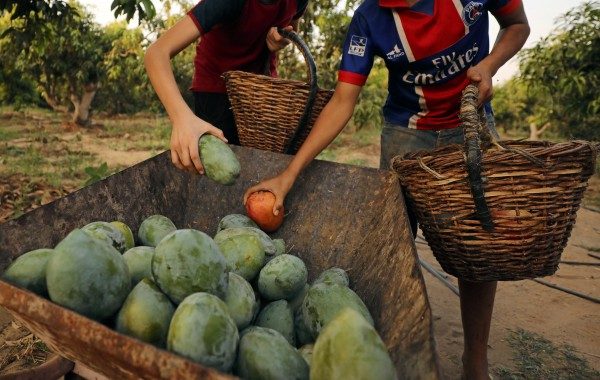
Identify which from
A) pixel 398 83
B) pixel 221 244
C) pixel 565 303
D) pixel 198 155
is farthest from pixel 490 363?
pixel 198 155

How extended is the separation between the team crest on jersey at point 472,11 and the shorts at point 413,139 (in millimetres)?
460

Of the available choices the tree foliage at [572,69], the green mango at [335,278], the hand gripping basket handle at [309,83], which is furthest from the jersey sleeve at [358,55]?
the tree foliage at [572,69]

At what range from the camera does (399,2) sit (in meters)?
2.09

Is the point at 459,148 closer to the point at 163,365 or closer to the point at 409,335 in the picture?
the point at 409,335

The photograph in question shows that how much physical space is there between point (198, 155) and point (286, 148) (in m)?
0.92

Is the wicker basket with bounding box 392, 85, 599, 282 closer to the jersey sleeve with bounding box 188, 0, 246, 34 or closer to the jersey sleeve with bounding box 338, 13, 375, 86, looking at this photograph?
Answer: the jersey sleeve with bounding box 338, 13, 375, 86

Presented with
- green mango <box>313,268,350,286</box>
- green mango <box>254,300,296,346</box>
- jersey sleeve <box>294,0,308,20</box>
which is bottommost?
green mango <box>254,300,296,346</box>

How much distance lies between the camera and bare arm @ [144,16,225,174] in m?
1.71

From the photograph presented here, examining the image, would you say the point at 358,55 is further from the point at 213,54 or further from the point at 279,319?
the point at 279,319

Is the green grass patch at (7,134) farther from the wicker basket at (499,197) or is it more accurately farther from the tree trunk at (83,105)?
the wicker basket at (499,197)

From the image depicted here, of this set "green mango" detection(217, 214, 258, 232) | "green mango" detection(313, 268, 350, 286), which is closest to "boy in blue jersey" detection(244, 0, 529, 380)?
"green mango" detection(217, 214, 258, 232)

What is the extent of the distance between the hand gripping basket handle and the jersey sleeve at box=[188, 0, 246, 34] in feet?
1.10

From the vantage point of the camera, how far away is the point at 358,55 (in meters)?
2.15

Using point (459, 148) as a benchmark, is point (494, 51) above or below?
above
